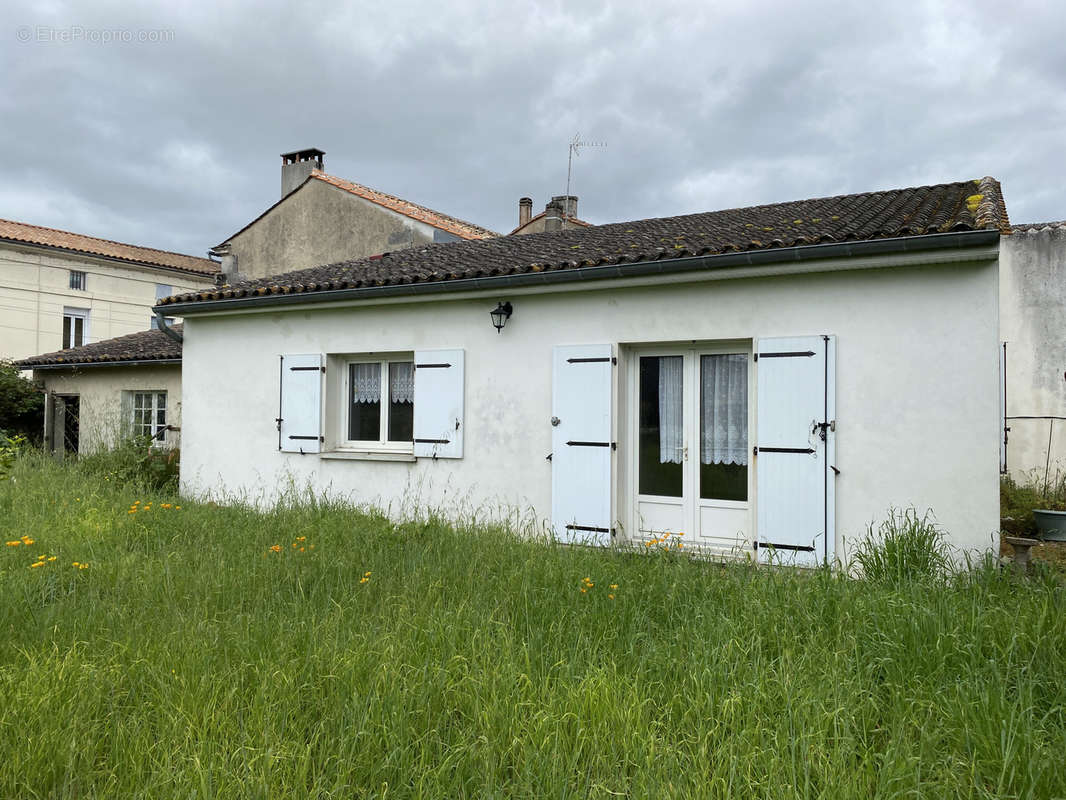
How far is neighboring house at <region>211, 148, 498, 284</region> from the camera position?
673 inches

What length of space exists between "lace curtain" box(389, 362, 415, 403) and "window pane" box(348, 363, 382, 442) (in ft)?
0.66

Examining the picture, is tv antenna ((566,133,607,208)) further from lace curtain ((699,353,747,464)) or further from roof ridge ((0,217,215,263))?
roof ridge ((0,217,215,263))

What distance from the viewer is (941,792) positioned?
2549 millimetres

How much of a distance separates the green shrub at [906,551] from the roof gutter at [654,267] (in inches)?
88.9

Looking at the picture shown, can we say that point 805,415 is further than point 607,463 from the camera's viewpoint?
No

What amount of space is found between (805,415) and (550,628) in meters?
3.54

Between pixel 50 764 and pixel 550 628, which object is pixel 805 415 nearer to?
pixel 550 628

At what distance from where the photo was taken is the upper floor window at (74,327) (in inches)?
902

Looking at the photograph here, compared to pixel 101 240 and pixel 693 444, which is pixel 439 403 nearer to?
pixel 693 444

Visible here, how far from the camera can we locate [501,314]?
7.82 m

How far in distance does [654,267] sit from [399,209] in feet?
38.7

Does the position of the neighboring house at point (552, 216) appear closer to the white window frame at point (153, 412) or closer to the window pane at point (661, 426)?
the window pane at point (661, 426)

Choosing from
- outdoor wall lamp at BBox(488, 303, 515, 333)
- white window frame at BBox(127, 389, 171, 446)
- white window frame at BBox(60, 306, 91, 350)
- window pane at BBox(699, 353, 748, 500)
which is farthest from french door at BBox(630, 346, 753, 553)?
white window frame at BBox(60, 306, 91, 350)

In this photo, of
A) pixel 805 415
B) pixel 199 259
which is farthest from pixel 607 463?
pixel 199 259
